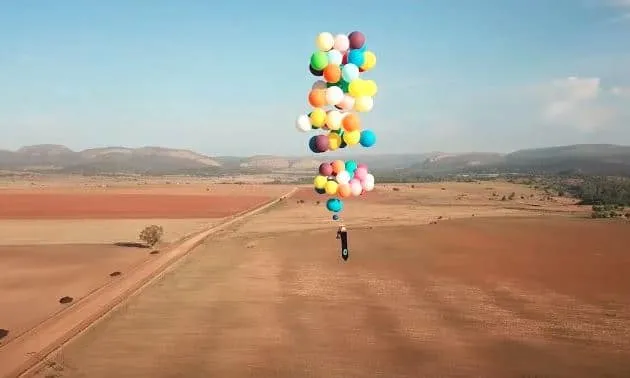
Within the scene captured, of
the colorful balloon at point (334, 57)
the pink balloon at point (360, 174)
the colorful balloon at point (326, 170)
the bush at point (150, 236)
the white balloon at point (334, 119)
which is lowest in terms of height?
the bush at point (150, 236)

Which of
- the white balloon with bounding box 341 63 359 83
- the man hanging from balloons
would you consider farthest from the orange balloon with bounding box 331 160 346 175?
the white balloon with bounding box 341 63 359 83

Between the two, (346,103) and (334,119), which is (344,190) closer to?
(334,119)

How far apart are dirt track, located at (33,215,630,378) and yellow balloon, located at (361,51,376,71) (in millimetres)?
9018

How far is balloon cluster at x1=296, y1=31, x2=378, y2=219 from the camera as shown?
1961 centimetres

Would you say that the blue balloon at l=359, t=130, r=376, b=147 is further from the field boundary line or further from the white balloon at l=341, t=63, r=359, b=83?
the field boundary line

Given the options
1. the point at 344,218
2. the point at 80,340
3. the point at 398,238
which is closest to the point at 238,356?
the point at 80,340

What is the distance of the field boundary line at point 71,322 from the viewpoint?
15391 millimetres

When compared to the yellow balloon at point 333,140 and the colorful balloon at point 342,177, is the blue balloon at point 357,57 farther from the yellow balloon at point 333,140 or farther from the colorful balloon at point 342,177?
the colorful balloon at point 342,177

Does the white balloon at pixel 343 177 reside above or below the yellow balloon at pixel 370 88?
below

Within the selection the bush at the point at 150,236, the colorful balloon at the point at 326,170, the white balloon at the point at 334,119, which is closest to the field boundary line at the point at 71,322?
the bush at the point at 150,236

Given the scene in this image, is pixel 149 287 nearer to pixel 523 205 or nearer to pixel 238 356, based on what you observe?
pixel 238 356

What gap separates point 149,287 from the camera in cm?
2466

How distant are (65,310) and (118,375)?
7.78 m

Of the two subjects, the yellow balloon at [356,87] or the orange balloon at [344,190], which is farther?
the orange balloon at [344,190]
